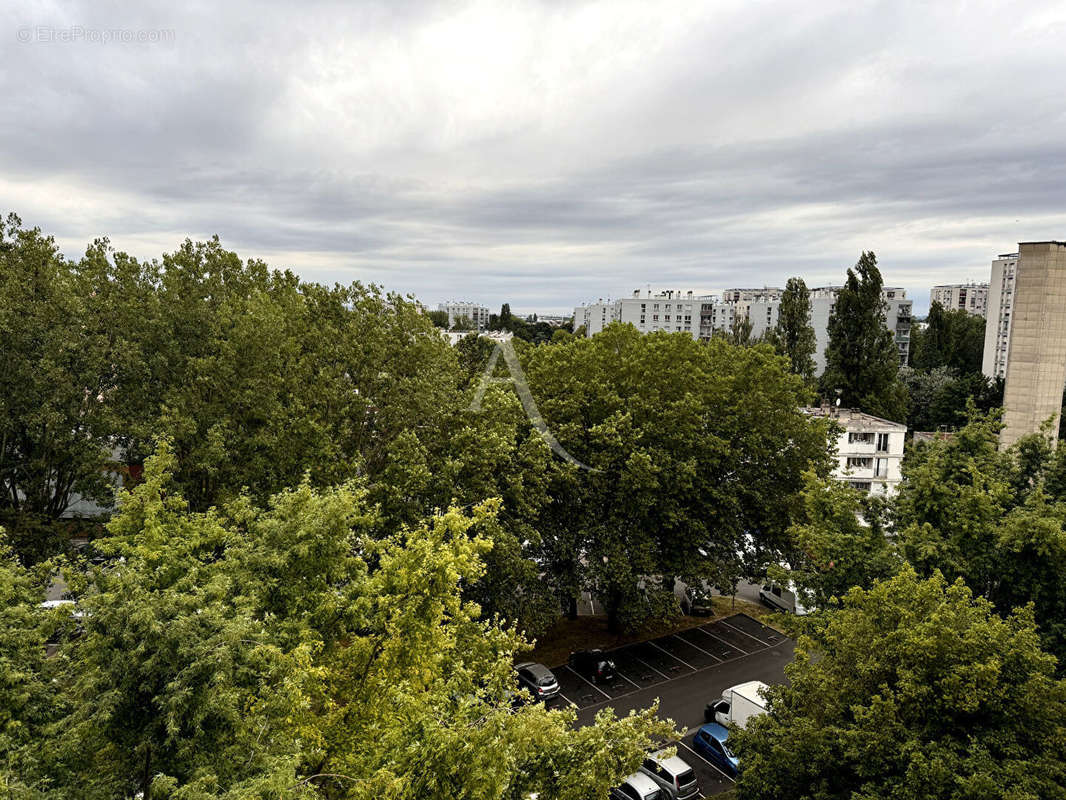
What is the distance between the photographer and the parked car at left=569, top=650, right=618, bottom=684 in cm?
2227

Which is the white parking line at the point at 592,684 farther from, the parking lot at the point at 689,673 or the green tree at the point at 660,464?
the green tree at the point at 660,464

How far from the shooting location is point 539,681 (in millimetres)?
20859

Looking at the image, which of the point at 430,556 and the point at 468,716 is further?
the point at 430,556

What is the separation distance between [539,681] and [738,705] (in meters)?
6.11

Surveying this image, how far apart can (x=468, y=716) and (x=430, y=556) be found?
8.16 feet

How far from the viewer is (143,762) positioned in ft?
23.1

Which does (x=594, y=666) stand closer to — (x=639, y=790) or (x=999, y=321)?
(x=639, y=790)

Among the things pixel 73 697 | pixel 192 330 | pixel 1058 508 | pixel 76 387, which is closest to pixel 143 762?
pixel 73 697

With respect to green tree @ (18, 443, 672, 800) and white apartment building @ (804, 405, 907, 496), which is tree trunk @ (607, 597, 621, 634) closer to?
green tree @ (18, 443, 672, 800)

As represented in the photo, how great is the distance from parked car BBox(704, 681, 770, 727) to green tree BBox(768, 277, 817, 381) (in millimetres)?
36255

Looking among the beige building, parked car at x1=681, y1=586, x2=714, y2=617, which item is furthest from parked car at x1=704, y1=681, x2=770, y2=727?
the beige building

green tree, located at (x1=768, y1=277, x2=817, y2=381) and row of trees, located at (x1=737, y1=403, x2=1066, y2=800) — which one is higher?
green tree, located at (x1=768, y1=277, x2=817, y2=381)

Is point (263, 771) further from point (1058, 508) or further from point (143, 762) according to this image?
point (1058, 508)

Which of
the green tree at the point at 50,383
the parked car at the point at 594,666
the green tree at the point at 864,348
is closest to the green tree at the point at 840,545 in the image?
the parked car at the point at 594,666
